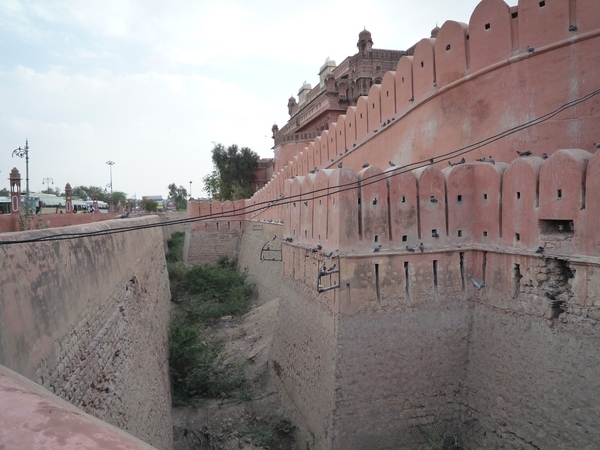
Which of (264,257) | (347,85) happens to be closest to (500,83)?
(264,257)

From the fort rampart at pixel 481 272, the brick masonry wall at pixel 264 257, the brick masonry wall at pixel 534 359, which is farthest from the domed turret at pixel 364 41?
the brick masonry wall at pixel 534 359

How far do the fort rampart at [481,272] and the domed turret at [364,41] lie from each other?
18738 millimetres

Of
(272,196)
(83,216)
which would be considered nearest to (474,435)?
(272,196)

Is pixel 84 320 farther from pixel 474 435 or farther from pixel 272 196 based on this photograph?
pixel 272 196

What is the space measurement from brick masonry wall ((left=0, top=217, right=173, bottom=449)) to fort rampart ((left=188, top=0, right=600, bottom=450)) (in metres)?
1.76

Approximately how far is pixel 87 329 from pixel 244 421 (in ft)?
14.1

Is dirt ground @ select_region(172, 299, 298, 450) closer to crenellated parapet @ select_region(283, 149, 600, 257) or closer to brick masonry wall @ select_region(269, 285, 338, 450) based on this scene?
brick masonry wall @ select_region(269, 285, 338, 450)

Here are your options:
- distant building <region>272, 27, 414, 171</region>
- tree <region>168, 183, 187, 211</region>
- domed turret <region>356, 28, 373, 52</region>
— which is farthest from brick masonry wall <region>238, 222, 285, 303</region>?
tree <region>168, 183, 187, 211</region>

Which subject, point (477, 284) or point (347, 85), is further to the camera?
point (347, 85)

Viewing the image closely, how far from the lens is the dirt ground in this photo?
780 centimetres

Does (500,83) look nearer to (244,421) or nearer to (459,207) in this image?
(459,207)

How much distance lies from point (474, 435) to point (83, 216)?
60.0 ft

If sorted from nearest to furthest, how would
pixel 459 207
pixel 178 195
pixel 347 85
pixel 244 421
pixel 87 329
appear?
1. pixel 87 329
2. pixel 459 207
3. pixel 244 421
4. pixel 347 85
5. pixel 178 195

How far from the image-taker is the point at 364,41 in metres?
25.7
